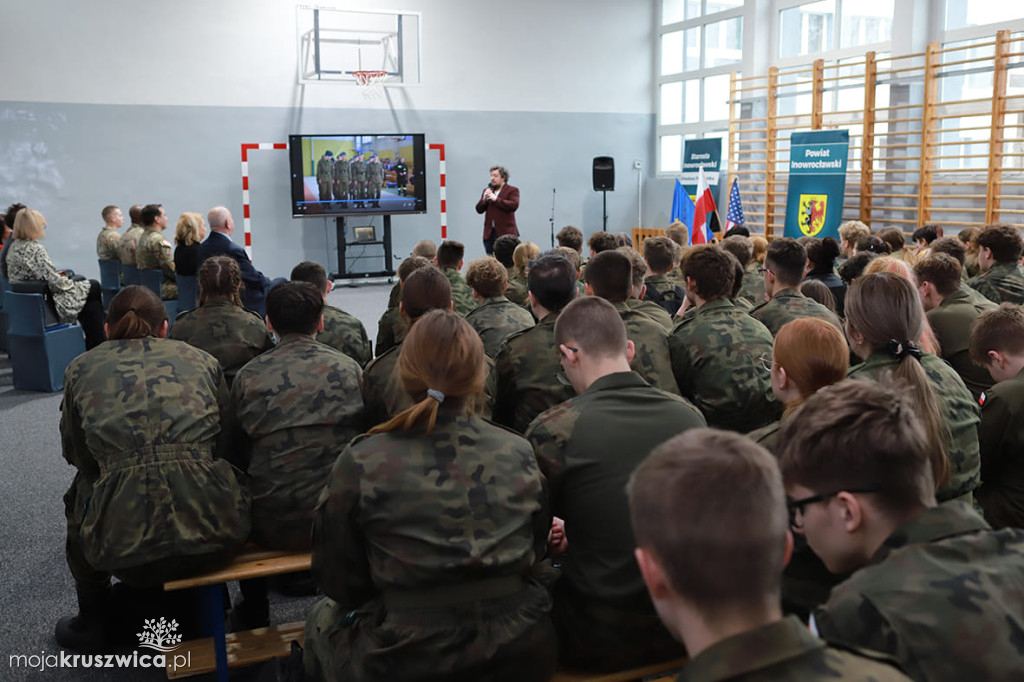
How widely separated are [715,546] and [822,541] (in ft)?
1.74

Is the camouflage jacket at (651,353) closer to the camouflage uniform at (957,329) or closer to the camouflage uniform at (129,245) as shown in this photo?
the camouflage uniform at (957,329)

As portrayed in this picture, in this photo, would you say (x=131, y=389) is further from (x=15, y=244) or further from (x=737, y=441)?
(x=15, y=244)

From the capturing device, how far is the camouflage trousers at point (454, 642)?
1.89 metres

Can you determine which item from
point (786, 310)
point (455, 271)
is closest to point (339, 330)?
point (455, 271)

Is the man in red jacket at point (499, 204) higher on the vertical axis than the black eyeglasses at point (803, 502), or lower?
higher

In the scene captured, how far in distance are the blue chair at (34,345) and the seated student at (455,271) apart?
3214 millimetres

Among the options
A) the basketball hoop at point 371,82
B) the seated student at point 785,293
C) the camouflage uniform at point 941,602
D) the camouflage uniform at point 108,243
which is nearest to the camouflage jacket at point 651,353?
the seated student at point 785,293

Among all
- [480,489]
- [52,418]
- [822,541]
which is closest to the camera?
[822,541]

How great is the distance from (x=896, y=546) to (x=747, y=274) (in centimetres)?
471

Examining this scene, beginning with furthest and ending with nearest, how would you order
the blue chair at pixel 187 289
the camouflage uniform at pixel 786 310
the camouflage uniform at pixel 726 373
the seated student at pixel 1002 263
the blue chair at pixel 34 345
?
the blue chair at pixel 187 289, the blue chair at pixel 34 345, the seated student at pixel 1002 263, the camouflage uniform at pixel 786 310, the camouflage uniform at pixel 726 373

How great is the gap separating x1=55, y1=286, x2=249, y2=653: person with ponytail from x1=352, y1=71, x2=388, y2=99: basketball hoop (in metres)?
9.36

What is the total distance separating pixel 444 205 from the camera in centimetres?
1252

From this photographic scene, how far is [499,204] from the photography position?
10.7m

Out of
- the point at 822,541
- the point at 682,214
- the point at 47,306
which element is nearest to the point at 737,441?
the point at 822,541
